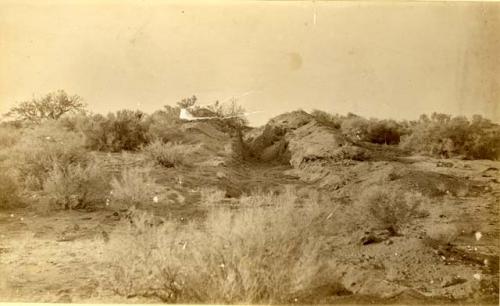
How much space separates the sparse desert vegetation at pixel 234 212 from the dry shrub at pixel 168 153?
0.02 m

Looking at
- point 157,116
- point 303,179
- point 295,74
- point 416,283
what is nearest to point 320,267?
point 416,283

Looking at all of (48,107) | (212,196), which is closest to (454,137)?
(212,196)

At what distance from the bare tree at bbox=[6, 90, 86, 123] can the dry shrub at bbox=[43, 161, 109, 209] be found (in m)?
0.53

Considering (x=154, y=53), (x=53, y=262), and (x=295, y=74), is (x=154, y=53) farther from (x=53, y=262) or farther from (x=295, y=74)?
(x=53, y=262)

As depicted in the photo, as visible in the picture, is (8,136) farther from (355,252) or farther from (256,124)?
(355,252)

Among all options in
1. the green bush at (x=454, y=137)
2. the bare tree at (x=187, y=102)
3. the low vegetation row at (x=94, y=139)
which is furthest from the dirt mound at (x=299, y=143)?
the bare tree at (x=187, y=102)

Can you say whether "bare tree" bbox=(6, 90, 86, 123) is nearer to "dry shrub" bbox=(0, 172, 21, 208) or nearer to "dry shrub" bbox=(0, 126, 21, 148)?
"dry shrub" bbox=(0, 126, 21, 148)

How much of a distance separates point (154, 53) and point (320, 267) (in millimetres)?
2528

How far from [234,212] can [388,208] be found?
151 cm

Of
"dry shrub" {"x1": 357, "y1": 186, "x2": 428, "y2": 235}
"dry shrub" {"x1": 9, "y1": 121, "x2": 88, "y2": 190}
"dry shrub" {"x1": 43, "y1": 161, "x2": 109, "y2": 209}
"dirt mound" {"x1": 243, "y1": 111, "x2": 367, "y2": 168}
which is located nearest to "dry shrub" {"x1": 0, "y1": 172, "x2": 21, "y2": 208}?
"dry shrub" {"x1": 9, "y1": 121, "x2": 88, "y2": 190}

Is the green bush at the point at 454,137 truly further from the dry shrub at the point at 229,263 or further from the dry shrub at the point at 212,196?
the dry shrub at the point at 212,196

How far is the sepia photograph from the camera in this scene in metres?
4.42

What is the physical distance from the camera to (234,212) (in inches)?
182

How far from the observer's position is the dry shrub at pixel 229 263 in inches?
156
